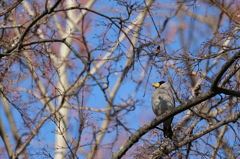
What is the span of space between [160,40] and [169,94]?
5.63ft

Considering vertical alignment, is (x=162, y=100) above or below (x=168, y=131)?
above

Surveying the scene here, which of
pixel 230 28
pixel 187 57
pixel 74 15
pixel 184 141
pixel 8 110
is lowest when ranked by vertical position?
pixel 184 141

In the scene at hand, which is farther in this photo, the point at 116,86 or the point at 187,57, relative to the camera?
the point at 116,86

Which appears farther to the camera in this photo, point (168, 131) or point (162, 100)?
point (162, 100)

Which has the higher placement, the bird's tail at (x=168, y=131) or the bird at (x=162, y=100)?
the bird at (x=162, y=100)

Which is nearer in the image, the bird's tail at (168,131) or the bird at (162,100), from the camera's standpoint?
the bird's tail at (168,131)

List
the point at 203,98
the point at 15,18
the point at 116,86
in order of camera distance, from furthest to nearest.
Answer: the point at 116,86
the point at 15,18
the point at 203,98

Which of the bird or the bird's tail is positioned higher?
the bird

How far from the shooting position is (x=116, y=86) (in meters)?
11.3

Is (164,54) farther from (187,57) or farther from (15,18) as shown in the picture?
(15,18)

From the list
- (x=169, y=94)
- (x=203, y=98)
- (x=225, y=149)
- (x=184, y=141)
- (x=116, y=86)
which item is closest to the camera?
(x=203, y=98)

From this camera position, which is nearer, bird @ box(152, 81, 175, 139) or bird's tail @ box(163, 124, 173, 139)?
bird's tail @ box(163, 124, 173, 139)

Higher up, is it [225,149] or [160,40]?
[160,40]

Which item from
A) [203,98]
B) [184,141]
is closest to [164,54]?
[203,98]
